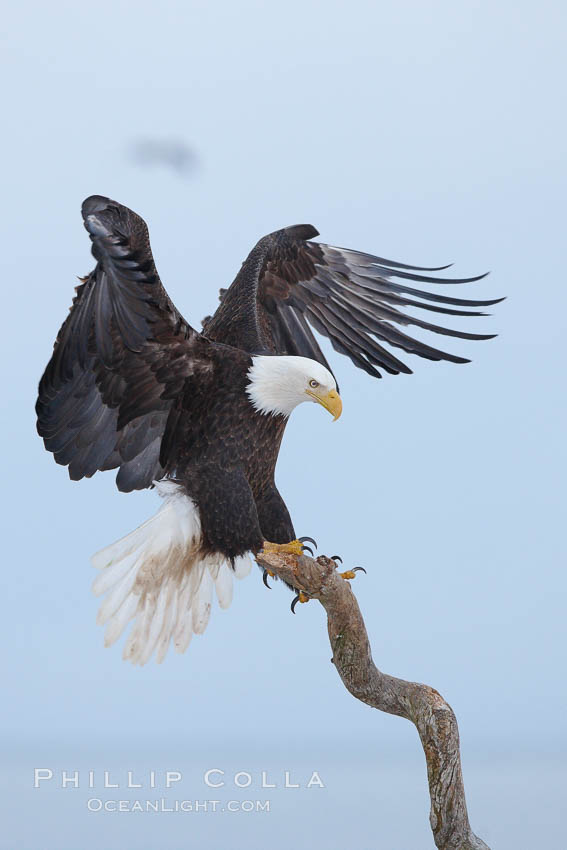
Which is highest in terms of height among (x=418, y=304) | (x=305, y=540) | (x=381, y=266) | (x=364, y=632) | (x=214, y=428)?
(x=381, y=266)

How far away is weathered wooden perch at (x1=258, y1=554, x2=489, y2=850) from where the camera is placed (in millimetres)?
3849

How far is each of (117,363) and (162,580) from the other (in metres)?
0.84

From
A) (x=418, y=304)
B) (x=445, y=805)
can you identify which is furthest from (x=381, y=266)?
(x=445, y=805)

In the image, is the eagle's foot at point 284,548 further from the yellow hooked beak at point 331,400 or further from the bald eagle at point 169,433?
the yellow hooked beak at point 331,400

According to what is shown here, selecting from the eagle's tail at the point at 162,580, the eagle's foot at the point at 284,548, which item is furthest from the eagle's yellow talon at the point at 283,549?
the eagle's tail at the point at 162,580

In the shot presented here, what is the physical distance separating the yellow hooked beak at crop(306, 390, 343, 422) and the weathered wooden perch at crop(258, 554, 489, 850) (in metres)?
0.54

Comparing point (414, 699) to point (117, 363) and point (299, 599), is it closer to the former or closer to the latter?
point (299, 599)

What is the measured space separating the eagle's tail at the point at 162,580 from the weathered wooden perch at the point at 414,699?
0.80 feet

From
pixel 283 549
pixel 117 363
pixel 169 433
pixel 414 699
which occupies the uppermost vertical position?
pixel 117 363

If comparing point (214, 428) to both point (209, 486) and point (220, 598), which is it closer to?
point (209, 486)

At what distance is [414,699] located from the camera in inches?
160

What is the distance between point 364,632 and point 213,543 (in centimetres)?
67

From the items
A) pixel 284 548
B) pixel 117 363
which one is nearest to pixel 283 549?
pixel 284 548

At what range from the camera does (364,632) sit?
409cm
